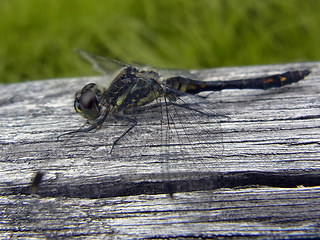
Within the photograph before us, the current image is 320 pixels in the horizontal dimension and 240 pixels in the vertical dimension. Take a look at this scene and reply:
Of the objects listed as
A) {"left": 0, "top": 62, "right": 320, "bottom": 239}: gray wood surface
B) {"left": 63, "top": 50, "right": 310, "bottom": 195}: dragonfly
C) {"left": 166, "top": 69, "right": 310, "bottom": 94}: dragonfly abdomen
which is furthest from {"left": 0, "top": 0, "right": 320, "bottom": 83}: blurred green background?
{"left": 0, "top": 62, "right": 320, "bottom": 239}: gray wood surface

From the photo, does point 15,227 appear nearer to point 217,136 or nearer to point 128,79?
point 217,136

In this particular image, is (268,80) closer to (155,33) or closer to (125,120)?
(125,120)

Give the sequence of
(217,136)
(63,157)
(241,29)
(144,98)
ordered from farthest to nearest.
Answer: (241,29)
(144,98)
(217,136)
(63,157)

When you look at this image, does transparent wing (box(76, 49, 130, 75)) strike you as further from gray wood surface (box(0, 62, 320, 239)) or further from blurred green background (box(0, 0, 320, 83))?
blurred green background (box(0, 0, 320, 83))

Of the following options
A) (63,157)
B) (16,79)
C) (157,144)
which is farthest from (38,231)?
(16,79)

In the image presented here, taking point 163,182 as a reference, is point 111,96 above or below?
above

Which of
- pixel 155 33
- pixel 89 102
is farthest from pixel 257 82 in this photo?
pixel 155 33

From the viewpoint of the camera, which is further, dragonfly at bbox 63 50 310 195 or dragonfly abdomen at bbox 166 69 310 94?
dragonfly abdomen at bbox 166 69 310 94

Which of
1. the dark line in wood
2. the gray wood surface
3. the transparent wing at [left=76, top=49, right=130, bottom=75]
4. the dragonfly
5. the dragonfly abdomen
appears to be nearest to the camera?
the gray wood surface
